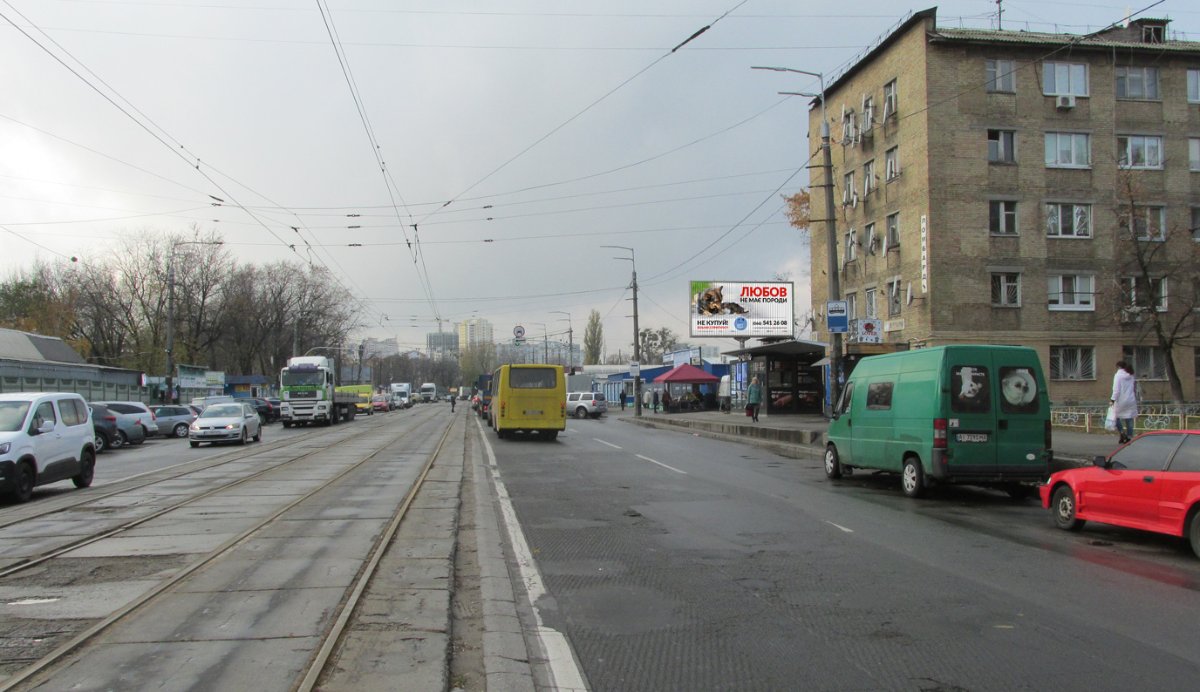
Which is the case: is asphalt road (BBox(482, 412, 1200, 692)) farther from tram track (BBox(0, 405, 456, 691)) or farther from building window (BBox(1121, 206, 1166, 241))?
building window (BBox(1121, 206, 1166, 241))

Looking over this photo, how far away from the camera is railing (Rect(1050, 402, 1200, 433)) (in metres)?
22.4

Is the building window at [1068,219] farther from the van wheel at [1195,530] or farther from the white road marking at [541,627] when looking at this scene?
the white road marking at [541,627]

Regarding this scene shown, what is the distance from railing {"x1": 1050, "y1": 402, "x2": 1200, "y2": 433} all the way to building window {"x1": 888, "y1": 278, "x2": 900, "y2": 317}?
24.8 feet

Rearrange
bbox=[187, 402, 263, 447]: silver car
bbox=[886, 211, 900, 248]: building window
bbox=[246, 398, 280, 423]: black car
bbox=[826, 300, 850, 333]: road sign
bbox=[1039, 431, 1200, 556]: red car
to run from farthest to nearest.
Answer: bbox=[246, 398, 280, 423]: black car < bbox=[886, 211, 900, 248]: building window < bbox=[187, 402, 263, 447]: silver car < bbox=[826, 300, 850, 333]: road sign < bbox=[1039, 431, 1200, 556]: red car

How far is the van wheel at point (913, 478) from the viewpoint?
12367 millimetres

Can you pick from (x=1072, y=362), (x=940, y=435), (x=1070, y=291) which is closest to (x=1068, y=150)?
(x=1070, y=291)

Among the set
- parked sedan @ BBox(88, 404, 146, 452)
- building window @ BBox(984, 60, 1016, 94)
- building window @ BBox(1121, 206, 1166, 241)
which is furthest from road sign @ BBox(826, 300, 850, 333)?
parked sedan @ BBox(88, 404, 146, 452)

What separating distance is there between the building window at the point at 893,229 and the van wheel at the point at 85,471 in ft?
100

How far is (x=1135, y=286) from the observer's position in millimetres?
33812

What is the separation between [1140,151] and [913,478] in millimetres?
29913

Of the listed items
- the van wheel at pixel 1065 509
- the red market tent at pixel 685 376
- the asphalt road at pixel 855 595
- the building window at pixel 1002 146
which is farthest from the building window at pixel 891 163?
the van wheel at pixel 1065 509

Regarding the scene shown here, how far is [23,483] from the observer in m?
12.7

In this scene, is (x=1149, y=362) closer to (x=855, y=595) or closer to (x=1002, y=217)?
(x=1002, y=217)

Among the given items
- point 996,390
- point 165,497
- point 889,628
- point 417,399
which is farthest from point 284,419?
point 417,399
